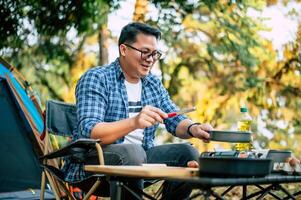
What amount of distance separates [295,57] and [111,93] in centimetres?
525

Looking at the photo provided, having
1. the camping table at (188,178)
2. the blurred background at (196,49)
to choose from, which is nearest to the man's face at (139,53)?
the camping table at (188,178)

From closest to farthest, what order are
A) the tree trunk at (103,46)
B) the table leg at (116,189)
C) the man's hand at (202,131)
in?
the table leg at (116,189) < the man's hand at (202,131) < the tree trunk at (103,46)

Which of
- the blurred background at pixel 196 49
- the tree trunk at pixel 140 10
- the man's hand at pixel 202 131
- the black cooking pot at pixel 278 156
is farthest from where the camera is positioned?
the tree trunk at pixel 140 10

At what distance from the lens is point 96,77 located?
255 cm

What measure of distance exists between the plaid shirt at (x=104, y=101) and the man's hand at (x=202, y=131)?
0.27m

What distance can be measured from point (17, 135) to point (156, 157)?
1.81 m

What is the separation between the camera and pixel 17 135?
4.06m

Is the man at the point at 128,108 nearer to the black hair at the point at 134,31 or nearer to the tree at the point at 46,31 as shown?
the black hair at the point at 134,31

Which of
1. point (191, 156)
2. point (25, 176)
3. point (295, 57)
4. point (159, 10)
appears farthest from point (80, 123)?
point (295, 57)

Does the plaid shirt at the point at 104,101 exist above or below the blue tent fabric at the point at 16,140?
above

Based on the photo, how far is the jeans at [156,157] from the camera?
2.23m

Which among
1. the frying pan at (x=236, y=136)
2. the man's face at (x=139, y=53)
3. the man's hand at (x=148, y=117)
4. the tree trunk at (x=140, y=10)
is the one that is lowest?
the frying pan at (x=236, y=136)

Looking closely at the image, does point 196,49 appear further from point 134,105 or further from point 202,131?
point 202,131

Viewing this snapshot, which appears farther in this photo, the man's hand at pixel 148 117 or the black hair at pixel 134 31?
the black hair at pixel 134 31
